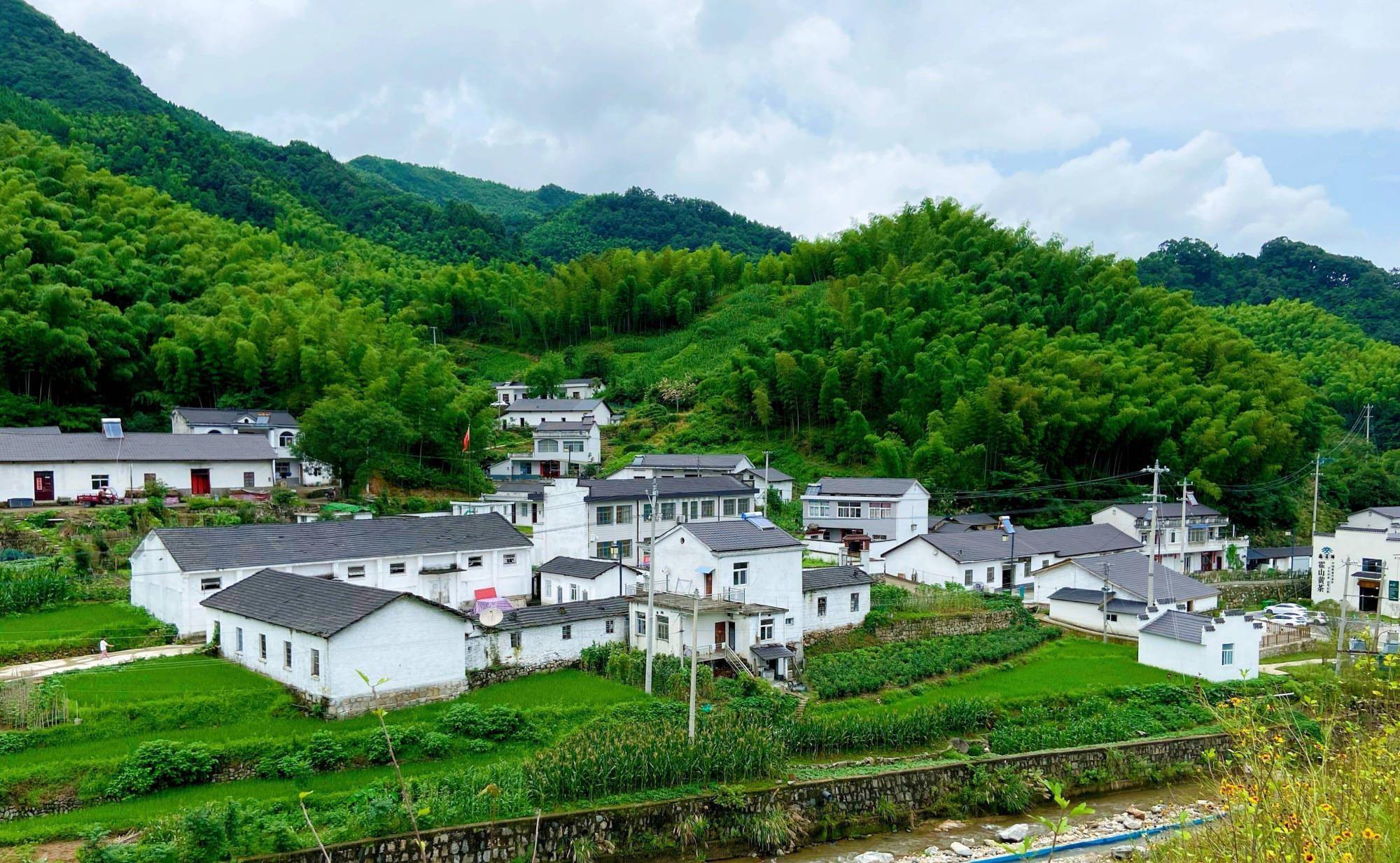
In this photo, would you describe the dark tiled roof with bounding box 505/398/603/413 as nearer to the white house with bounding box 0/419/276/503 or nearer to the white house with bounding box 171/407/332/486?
the white house with bounding box 171/407/332/486

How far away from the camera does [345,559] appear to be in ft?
58.7

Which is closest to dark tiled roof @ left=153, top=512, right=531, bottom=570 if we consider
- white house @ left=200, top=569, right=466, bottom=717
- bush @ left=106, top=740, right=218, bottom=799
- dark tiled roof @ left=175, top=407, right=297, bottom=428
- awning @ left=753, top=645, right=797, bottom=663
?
white house @ left=200, top=569, right=466, bottom=717

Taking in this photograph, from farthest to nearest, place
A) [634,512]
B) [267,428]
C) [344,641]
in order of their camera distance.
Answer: [267,428] → [634,512] → [344,641]

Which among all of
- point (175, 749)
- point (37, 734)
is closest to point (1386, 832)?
point (175, 749)

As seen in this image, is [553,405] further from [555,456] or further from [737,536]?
[737,536]

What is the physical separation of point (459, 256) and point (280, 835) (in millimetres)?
65915

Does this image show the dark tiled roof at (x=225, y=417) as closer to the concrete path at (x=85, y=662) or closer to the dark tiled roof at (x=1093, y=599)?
the concrete path at (x=85, y=662)

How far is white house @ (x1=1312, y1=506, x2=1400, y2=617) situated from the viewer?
81.7 feet

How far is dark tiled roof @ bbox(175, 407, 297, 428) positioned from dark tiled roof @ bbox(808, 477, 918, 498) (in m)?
17.1

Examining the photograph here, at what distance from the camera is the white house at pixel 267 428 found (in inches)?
1161

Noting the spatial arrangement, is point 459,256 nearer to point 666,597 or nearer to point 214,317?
point 214,317

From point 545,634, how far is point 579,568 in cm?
341

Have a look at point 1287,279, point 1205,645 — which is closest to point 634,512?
point 1205,645

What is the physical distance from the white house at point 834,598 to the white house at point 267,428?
55.1ft
